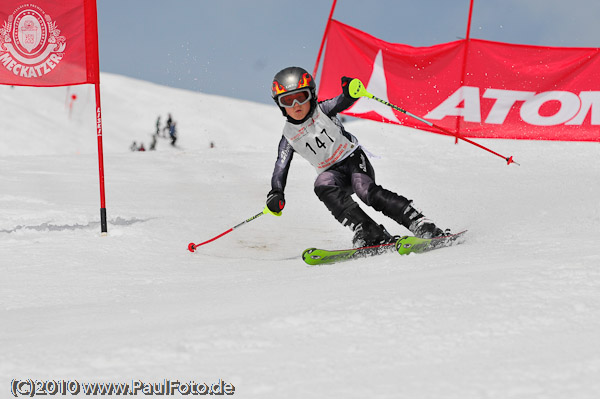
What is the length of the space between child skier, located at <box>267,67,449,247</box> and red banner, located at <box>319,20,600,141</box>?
4.29 metres

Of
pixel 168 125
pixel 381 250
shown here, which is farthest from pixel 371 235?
pixel 168 125

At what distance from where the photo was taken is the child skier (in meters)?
4.42

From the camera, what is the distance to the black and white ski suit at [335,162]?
4.53 metres

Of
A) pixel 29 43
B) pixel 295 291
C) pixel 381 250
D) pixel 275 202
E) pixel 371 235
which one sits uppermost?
pixel 29 43

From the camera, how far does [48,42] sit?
17.7 feet

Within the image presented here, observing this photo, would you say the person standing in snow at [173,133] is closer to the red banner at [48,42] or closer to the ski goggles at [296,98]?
the red banner at [48,42]

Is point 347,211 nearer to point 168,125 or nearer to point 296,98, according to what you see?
point 296,98

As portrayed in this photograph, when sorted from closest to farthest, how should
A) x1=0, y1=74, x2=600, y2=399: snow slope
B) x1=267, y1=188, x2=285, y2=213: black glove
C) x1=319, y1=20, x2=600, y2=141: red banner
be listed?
1. x1=0, y1=74, x2=600, y2=399: snow slope
2. x1=267, y1=188, x2=285, y2=213: black glove
3. x1=319, y1=20, x2=600, y2=141: red banner

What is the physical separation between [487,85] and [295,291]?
682 cm

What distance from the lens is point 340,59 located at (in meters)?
9.34

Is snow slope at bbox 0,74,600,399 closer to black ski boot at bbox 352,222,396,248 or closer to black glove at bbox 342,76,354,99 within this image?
black ski boot at bbox 352,222,396,248

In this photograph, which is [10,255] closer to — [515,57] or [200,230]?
[200,230]

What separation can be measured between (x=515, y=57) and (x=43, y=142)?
26.6 metres

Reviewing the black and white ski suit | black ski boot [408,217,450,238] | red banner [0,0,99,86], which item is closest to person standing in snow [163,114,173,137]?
red banner [0,0,99,86]
